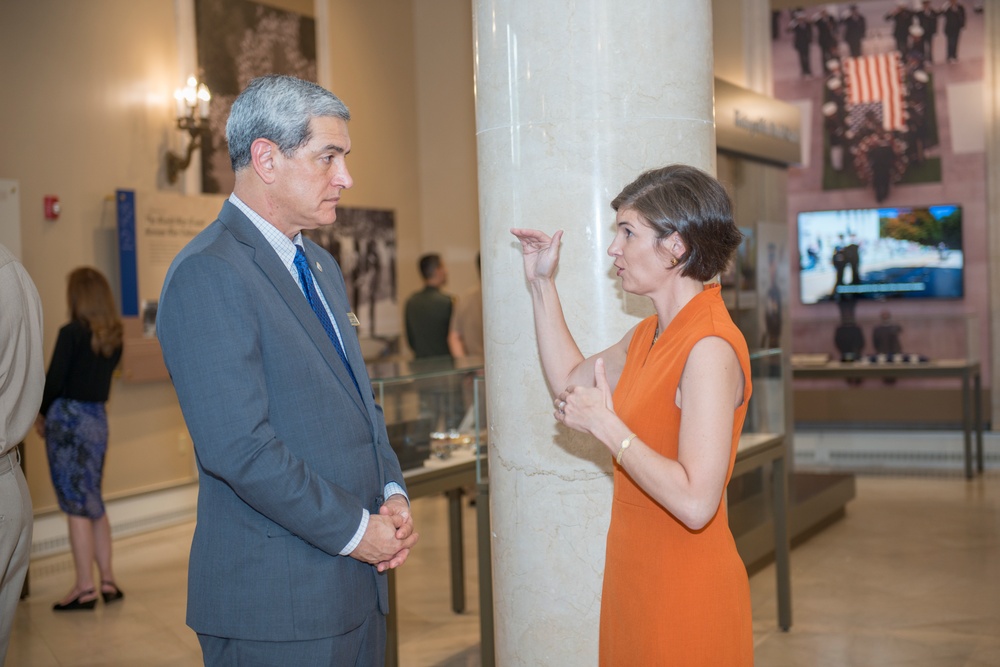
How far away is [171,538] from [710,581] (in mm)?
5896

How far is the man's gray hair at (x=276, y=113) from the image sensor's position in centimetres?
195

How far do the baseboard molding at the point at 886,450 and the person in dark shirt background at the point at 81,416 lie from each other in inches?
271

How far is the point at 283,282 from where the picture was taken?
1.95m

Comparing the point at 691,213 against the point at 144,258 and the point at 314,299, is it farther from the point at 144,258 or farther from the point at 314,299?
the point at 144,258

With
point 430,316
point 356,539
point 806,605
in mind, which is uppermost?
point 430,316

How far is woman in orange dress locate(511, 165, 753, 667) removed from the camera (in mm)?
1877

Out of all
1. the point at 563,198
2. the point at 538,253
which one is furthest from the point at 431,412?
the point at 538,253

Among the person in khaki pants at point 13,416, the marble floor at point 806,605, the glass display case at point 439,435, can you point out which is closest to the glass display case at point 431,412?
the glass display case at point 439,435

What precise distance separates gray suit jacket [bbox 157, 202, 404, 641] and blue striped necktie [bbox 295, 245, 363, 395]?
0.09m

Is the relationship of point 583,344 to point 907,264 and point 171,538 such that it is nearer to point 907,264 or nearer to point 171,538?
point 171,538

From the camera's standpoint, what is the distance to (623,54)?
269 centimetres

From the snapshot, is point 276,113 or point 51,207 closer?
point 276,113

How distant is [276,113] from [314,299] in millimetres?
374

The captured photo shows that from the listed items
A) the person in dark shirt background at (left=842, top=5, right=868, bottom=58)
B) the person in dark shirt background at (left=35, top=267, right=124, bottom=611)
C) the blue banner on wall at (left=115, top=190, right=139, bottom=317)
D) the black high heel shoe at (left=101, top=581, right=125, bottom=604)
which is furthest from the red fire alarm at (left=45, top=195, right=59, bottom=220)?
the person in dark shirt background at (left=842, top=5, right=868, bottom=58)
